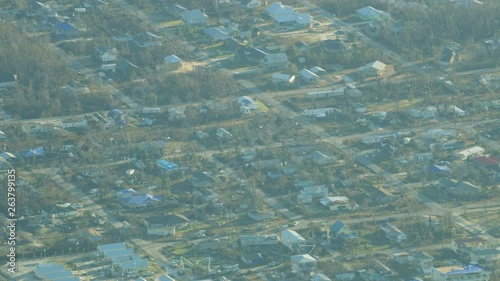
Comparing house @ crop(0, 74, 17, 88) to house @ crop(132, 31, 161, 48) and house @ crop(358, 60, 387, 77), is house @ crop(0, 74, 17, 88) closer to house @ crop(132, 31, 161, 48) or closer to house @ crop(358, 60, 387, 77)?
house @ crop(132, 31, 161, 48)

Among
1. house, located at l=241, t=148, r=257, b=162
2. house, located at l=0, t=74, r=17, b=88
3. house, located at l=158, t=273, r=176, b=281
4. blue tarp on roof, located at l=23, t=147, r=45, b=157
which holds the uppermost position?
house, located at l=158, t=273, r=176, b=281

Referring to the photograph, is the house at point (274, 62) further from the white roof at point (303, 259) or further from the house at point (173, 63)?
the white roof at point (303, 259)

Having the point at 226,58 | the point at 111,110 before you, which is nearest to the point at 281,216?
the point at 111,110

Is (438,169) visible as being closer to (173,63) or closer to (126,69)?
(173,63)

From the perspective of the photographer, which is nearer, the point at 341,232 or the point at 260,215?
the point at 341,232

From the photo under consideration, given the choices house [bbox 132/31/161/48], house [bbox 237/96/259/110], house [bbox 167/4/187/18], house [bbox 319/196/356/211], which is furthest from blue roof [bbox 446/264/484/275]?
house [bbox 167/4/187/18]

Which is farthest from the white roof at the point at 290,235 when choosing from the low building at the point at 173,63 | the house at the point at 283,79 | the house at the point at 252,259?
the low building at the point at 173,63

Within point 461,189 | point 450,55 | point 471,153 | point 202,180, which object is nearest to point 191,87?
point 202,180
